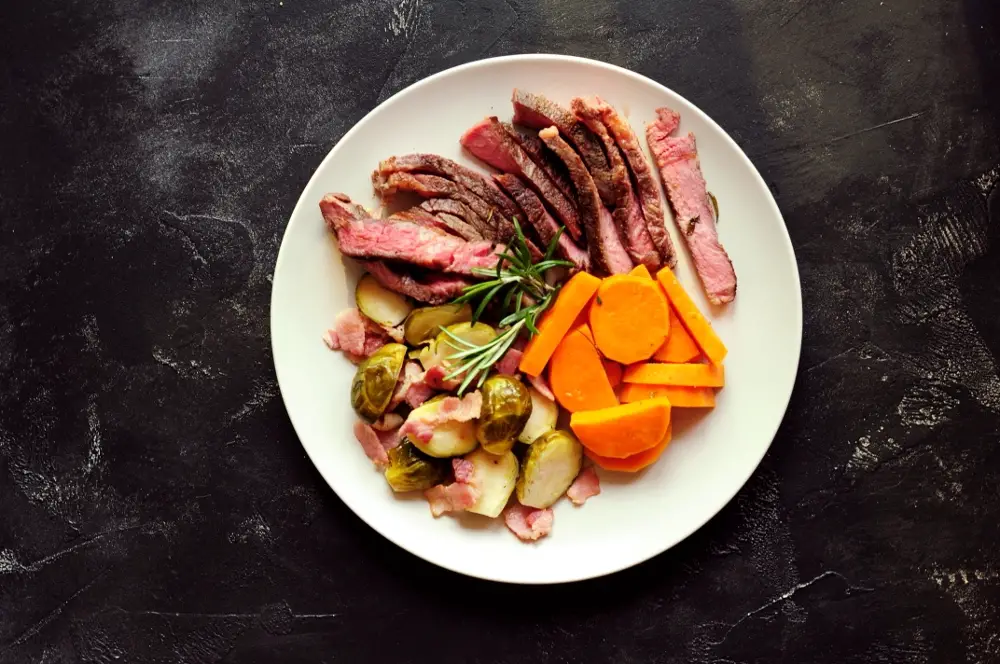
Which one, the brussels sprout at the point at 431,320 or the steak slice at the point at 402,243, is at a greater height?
the steak slice at the point at 402,243

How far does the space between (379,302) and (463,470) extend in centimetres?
68

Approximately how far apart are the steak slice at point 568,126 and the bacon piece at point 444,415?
91 cm

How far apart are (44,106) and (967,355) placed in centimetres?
389

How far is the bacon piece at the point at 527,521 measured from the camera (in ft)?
8.53

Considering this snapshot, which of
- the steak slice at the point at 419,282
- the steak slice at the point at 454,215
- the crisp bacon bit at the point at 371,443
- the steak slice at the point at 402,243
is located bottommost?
the crisp bacon bit at the point at 371,443

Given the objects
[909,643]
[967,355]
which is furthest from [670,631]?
[967,355]

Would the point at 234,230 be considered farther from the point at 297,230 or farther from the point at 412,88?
the point at 412,88

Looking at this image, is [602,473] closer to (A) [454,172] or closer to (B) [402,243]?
(B) [402,243]

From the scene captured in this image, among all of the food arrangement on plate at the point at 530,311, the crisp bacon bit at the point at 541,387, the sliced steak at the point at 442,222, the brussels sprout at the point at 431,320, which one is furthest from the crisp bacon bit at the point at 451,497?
the sliced steak at the point at 442,222

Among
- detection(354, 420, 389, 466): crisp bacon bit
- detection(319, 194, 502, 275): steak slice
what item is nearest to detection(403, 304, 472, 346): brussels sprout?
detection(319, 194, 502, 275): steak slice

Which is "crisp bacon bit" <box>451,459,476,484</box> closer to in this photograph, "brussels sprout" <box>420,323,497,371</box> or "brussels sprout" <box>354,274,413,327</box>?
"brussels sprout" <box>420,323,497,371</box>

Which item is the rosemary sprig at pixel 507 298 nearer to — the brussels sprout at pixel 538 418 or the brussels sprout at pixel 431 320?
the brussels sprout at pixel 431 320

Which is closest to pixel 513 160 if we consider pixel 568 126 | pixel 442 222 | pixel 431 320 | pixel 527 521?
pixel 568 126

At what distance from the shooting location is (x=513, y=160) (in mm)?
2580
